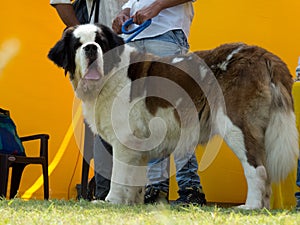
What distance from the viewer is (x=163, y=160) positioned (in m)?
4.29

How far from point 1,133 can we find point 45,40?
109 centimetres

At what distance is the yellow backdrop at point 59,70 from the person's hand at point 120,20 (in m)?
1.37

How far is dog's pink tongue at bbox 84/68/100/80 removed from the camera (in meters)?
3.82

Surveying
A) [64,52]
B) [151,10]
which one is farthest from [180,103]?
[64,52]

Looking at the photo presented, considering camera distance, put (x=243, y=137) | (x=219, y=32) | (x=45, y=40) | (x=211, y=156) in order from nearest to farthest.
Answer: (x=243, y=137) < (x=211, y=156) < (x=219, y=32) < (x=45, y=40)

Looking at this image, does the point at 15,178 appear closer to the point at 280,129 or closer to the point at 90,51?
the point at 90,51

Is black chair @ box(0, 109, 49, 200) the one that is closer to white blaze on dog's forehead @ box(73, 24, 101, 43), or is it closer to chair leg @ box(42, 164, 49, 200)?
chair leg @ box(42, 164, 49, 200)

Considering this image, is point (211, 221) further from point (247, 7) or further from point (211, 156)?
point (247, 7)

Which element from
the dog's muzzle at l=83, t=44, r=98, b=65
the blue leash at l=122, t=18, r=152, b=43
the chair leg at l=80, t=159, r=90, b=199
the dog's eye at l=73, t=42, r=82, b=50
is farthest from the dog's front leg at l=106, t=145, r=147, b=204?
the chair leg at l=80, t=159, r=90, b=199

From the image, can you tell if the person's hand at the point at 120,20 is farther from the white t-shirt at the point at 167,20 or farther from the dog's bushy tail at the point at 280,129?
the dog's bushy tail at the point at 280,129

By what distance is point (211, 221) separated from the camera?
7.73 ft

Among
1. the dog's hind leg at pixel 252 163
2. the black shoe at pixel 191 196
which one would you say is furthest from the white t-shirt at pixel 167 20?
the black shoe at pixel 191 196

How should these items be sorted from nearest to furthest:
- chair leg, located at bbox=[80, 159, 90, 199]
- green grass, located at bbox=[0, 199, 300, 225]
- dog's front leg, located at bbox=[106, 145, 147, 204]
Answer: green grass, located at bbox=[0, 199, 300, 225] → dog's front leg, located at bbox=[106, 145, 147, 204] → chair leg, located at bbox=[80, 159, 90, 199]

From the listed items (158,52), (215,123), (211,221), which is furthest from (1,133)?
(211,221)
